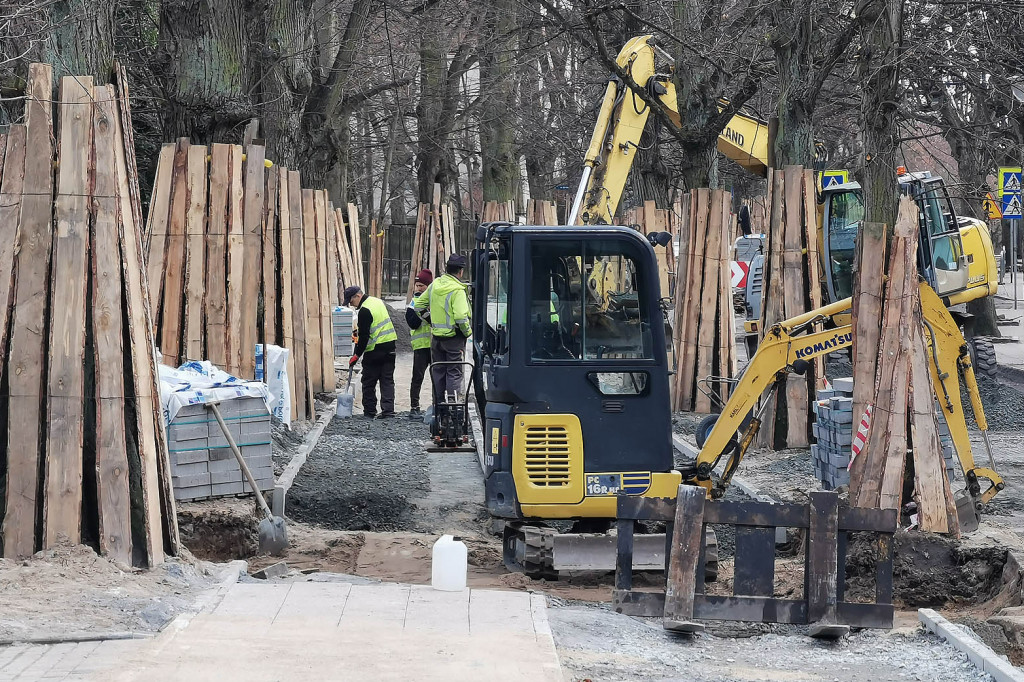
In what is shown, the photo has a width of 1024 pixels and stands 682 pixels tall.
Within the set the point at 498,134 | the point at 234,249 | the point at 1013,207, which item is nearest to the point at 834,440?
the point at 234,249

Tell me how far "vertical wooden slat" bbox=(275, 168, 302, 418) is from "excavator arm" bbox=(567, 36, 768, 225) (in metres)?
3.46

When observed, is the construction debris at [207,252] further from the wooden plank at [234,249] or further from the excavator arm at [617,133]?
the excavator arm at [617,133]

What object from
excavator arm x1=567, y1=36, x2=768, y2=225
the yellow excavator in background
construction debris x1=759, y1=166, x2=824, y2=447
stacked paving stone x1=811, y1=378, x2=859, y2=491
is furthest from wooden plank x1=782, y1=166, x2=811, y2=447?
stacked paving stone x1=811, y1=378, x2=859, y2=491

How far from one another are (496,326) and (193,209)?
4.44 m

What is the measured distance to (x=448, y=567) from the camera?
7.37m

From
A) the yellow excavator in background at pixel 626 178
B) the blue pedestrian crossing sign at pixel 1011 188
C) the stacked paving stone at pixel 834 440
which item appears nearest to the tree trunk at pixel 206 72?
the yellow excavator in background at pixel 626 178

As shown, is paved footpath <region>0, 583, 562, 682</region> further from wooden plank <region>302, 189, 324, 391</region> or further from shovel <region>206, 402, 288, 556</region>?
wooden plank <region>302, 189, 324, 391</region>

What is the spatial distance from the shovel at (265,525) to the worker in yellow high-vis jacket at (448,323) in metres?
5.19

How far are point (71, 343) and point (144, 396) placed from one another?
0.54 meters

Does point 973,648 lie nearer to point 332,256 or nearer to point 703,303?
point 703,303

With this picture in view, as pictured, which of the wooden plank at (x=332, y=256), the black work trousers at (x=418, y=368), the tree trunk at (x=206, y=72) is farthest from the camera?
the wooden plank at (x=332, y=256)

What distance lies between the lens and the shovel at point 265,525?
959 cm

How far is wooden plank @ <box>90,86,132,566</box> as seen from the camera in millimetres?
7742

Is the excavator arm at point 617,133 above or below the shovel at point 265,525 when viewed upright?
above
